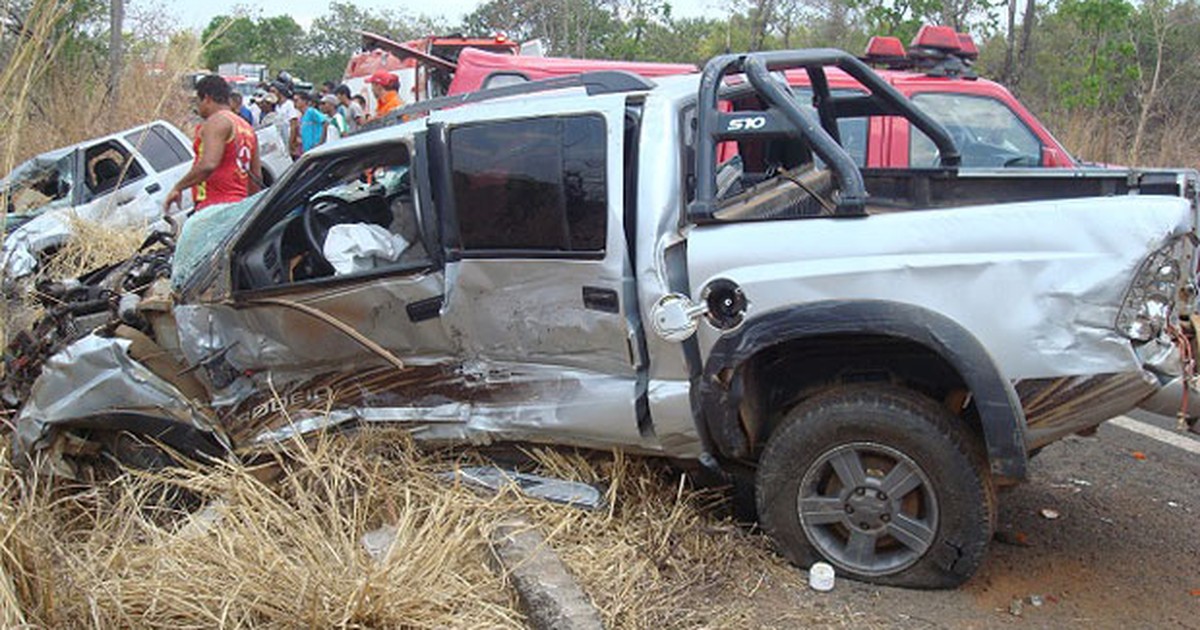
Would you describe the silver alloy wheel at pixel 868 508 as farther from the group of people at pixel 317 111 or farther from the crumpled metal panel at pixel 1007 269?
the group of people at pixel 317 111

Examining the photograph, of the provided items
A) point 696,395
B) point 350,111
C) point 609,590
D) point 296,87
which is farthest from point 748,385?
point 296,87

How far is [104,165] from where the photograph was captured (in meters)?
10.5

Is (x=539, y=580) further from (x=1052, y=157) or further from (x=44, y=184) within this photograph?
(x=44, y=184)

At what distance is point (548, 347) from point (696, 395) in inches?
25.0

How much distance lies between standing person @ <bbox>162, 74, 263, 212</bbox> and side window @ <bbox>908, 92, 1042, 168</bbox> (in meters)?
4.59

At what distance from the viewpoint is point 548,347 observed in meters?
4.21

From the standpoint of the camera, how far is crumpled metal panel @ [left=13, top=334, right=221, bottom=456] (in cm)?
439

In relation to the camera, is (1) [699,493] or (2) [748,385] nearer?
(2) [748,385]

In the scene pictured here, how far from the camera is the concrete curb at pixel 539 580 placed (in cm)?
331

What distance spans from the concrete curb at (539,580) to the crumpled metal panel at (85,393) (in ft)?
5.17

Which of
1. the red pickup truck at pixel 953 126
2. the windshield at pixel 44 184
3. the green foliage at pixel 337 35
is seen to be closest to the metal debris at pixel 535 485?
the red pickup truck at pixel 953 126

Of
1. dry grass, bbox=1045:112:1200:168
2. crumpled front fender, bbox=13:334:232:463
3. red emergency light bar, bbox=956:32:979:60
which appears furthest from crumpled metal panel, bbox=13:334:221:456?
dry grass, bbox=1045:112:1200:168

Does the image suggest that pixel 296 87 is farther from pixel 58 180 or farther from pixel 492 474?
pixel 492 474

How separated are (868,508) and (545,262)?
4.78 feet
